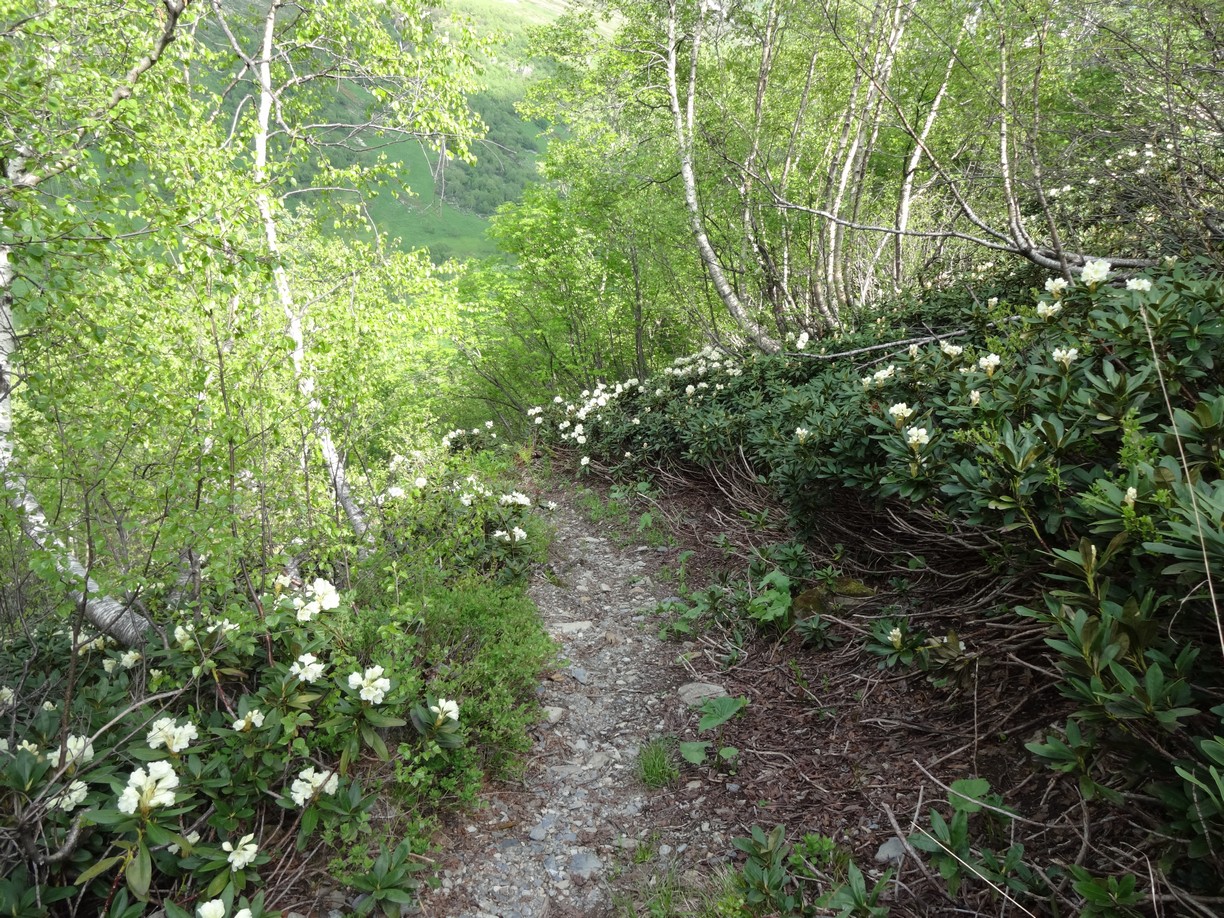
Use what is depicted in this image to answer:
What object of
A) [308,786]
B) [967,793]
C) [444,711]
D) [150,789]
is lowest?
[967,793]

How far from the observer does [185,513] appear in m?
2.52

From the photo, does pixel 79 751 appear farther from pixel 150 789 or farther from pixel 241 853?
pixel 241 853

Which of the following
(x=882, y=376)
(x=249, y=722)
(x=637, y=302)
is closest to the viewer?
(x=249, y=722)

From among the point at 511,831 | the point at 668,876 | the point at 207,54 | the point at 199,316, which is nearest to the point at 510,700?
the point at 511,831

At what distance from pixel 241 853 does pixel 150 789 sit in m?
0.34

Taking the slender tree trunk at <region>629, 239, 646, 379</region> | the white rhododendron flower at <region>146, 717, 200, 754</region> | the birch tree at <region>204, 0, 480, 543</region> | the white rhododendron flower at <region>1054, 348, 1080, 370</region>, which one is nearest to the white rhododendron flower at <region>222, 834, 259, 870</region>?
the white rhododendron flower at <region>146, 717, 200, 754</region>

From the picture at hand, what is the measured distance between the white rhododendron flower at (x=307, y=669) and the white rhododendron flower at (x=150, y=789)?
0.50 m

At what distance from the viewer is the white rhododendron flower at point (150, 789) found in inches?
69.6

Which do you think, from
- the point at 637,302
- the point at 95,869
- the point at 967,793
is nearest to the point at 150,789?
the point at 95,869

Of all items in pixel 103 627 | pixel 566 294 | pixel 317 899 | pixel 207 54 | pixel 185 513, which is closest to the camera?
pixel 317 899

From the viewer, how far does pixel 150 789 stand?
180 cm

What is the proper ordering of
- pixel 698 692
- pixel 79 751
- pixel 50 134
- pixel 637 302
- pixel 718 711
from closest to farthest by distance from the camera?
1. pixel 79 751
2. pixel 718 711
3. pixel 50 134
4. pixel 698 692
5. pixel 637 302

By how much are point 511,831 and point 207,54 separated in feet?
25.4

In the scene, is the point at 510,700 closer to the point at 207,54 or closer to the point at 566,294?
the point at 207,54
